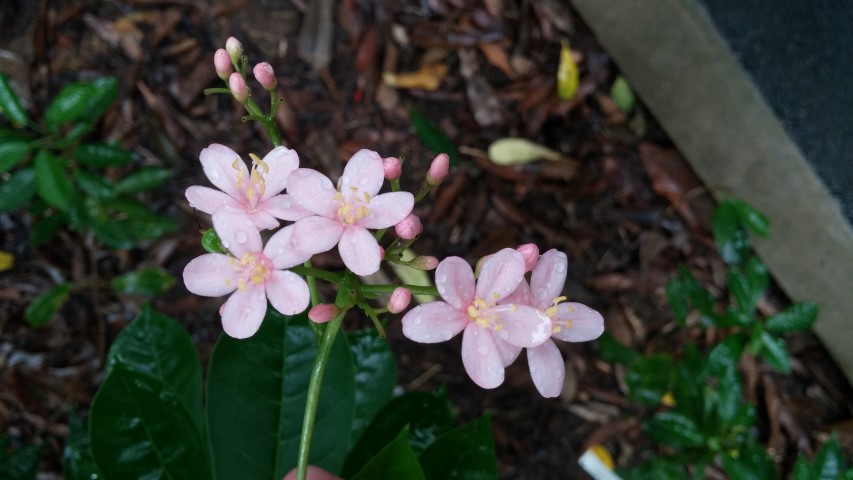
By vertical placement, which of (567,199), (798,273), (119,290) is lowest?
(798,273)

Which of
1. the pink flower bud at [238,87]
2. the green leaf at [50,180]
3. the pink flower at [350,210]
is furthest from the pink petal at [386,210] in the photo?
the green leaf at [50,180]

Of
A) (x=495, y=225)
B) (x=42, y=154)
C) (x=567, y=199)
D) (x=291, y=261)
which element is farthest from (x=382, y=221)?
(x=567, y=199)

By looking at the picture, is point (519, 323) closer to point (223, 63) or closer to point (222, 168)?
point (222, 168)

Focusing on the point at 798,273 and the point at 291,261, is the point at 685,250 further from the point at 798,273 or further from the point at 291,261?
the point at 291,261

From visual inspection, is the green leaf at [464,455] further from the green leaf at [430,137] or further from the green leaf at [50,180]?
the green leaf at [50,180]

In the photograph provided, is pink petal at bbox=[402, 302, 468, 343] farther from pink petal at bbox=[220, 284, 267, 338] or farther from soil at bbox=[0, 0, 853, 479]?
soil at bbox=[0, 0, 853, 479]
